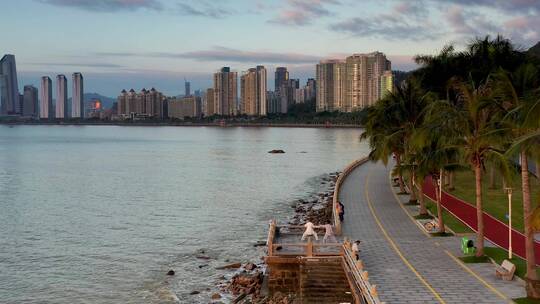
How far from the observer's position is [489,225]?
118 feet

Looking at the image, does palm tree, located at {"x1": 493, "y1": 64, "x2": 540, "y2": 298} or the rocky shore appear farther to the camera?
the rocky shore

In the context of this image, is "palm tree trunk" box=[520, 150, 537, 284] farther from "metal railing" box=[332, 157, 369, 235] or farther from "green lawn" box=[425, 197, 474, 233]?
"metal railing" box=[332, 157, 369, 235]

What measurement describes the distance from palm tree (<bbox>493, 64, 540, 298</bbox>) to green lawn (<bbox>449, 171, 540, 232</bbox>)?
931 centimetres

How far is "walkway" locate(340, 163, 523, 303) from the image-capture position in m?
21.7

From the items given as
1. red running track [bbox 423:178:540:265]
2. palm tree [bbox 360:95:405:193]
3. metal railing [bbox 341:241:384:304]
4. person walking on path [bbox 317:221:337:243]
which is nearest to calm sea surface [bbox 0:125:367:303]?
person walking on path [bbox 317:221:337:243]

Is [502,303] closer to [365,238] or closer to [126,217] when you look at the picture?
[365,238]

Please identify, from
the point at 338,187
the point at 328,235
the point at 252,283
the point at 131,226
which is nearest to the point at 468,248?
the point at 328,235

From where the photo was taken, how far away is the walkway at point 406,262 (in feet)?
71.2

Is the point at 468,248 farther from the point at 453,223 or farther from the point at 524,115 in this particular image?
the point at 524,115

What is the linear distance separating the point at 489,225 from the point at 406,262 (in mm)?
11506

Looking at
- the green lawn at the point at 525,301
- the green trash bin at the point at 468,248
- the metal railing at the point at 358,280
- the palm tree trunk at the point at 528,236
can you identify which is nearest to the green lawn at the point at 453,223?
the green trash bin at the point at 468,248

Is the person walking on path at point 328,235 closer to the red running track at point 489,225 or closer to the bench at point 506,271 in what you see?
the red running track at point 489,225

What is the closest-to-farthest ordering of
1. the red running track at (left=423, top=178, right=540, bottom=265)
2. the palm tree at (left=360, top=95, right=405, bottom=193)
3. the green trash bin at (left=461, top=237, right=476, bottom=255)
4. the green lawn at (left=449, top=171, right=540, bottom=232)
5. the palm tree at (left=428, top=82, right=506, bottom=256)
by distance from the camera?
the palm tree at (left=428, top=82, right=506, bottom=256), the green trash bin at (left=461, top=237, right=476, bottom=255), the red running track at (left=423, top=178, right=540, bottom=265), the green lawn at (left=449, top=171, right=540, bottom=232), the palm tree at (left=360, top=95, right=405, bottom=193)

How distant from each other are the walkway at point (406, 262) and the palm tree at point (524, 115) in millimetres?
1943
